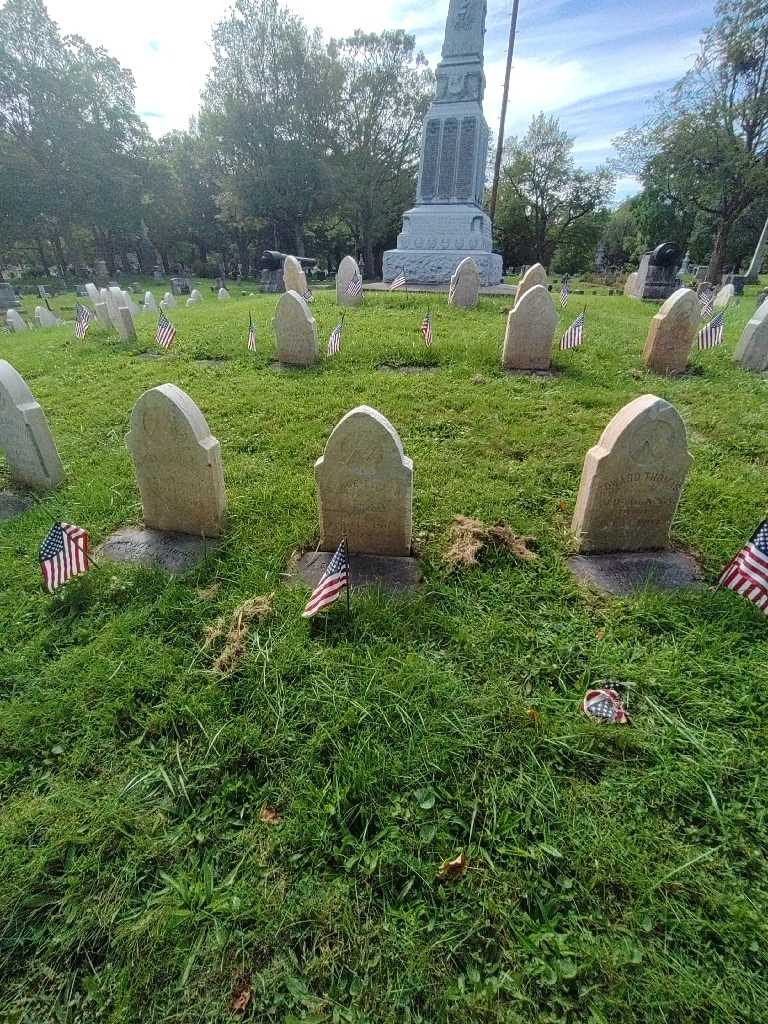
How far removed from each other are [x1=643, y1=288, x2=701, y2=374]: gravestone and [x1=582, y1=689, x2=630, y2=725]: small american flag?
590 cm

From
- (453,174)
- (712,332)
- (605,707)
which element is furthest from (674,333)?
(453,174)

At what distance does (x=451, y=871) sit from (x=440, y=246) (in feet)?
55.2

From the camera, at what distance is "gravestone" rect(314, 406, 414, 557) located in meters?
2.81

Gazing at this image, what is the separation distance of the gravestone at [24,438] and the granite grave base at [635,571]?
4.22 metres

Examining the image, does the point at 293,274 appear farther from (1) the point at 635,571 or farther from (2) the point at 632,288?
(2) the point at 632,288

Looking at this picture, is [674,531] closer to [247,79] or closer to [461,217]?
[461,217]

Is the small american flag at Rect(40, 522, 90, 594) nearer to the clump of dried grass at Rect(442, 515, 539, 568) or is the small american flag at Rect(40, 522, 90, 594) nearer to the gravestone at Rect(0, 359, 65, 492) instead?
the gravestone at Rect(0, 359, 65, 492)

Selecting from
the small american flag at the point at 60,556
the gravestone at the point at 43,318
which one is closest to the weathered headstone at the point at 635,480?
the small american flag at the point at 60,556

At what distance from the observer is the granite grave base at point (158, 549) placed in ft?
10.3

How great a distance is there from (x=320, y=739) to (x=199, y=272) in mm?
55278

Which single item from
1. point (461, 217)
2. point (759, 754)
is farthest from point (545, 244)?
point (759, 754)

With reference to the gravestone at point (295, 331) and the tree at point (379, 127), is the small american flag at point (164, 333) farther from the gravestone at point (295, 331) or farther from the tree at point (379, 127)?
the tree at point (379, 127)

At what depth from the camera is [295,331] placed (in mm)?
6887

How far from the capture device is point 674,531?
130 inches
